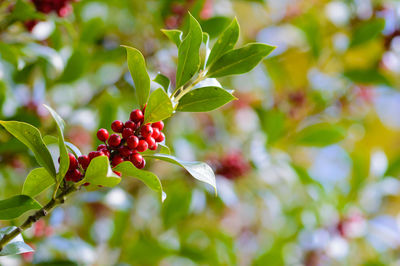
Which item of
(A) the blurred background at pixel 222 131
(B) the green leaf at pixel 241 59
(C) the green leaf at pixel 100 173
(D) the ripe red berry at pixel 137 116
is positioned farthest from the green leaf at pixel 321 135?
(C) the green leaf at pixel 100 173

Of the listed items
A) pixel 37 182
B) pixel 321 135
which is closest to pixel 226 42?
pixel 37 182

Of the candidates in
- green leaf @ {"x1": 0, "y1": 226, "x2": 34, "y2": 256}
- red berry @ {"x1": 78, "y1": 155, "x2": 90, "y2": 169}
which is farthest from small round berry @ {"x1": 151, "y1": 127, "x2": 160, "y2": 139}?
green leaf @ {"x1": 0, "y1": 226, "x2": 34, "y2": 256}

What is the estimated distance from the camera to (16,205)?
69 centimetres

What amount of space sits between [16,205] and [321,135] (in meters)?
1.24

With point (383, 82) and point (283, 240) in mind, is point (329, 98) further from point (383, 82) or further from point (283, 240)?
point (283, 240)

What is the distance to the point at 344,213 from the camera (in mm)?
2098

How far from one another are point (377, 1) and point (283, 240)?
4.01ft

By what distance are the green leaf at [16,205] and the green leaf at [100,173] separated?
0.12 metres

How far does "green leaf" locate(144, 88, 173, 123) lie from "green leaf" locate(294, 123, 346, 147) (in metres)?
1.07

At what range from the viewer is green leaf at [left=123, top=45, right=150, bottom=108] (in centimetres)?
71

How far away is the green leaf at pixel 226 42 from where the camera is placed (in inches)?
29.7

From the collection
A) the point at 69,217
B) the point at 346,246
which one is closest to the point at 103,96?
the point at 69,217

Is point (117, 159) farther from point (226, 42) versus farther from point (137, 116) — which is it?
point (226, 42)

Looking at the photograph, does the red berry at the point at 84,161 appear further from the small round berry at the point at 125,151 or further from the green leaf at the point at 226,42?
the green leaf at the point at 226,42
